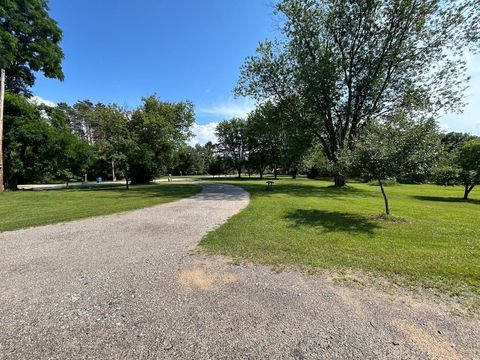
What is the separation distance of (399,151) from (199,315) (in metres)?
7.45

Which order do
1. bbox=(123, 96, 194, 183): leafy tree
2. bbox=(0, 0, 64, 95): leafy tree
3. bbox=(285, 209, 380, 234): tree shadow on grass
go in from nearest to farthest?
bbox=(285, 209, 380, 234): tree shadow on grass
bbox=(0, 0, 64, 95): leafy tree
bbox=(123, 96, 194, 183): leafy tree

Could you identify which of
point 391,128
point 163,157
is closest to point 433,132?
point 391,128

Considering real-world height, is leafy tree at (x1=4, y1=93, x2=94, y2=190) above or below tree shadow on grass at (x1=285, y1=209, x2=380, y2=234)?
above

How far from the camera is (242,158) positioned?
5381cm

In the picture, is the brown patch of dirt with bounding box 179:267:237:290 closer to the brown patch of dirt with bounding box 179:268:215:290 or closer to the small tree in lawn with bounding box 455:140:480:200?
the brown patch of dirt with bounding box 179:268:215:290

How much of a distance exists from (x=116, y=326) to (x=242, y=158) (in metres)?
51.5

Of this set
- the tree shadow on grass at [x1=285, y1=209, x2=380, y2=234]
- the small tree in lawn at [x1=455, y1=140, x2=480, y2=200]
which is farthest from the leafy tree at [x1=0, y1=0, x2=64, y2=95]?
the small tree in lawn at [x1=455, y1=140, x2=480, y2=200]

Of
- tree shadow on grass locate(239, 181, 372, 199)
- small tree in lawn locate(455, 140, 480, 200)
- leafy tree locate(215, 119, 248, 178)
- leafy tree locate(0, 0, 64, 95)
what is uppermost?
leafy tree locate(0, 0, 64, 95)

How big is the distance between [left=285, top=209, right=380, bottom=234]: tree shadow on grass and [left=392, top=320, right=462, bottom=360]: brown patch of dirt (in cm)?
437

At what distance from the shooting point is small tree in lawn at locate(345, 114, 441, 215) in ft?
24.1

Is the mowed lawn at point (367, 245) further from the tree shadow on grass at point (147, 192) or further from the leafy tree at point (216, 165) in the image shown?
the leafy tree at point (216, 165)

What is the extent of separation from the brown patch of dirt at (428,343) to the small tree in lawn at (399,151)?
5846mm

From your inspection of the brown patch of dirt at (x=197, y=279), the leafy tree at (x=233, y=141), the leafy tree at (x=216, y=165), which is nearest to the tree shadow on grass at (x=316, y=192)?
the brown patch of dirt at (x=197, y=279)

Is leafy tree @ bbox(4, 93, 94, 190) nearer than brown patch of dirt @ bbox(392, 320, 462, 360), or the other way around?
brown patch of dirt @ bbox(392, 320, 462, 360)
